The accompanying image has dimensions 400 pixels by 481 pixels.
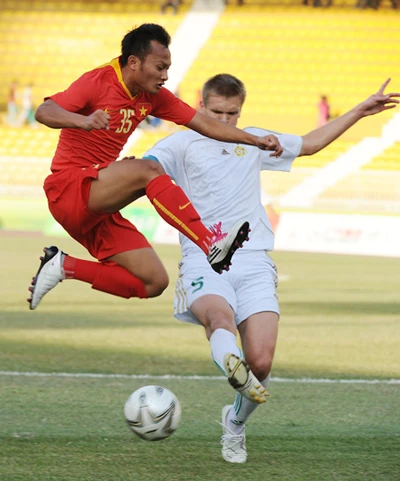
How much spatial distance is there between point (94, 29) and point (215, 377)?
28.8m

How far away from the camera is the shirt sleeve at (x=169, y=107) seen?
5730 mm

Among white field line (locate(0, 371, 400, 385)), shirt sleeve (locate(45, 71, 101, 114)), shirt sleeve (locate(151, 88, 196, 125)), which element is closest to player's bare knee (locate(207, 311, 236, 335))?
shirt sleeve (locate(151, 88, 196, 125))

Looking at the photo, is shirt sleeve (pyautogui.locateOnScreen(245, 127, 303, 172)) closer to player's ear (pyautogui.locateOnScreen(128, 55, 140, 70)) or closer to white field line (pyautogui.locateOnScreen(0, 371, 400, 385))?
player's ear (pyautogui.locateOnScreen(128, 55, 140, 70))

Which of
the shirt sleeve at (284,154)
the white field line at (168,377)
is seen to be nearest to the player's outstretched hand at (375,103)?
the shirt sleeve at (284,154)

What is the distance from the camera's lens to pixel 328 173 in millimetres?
28203

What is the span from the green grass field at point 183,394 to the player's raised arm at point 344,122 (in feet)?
5.59

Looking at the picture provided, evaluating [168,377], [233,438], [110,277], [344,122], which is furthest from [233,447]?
[168,377]

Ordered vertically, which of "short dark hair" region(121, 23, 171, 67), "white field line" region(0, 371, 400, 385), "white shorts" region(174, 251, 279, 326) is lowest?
"white field line" region(0, 371, 400, 385)

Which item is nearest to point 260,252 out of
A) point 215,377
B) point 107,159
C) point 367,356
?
point 107,159

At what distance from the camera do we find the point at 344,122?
232 inches

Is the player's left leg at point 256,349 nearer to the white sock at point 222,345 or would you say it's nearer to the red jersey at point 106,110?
the white sock at point 222,345

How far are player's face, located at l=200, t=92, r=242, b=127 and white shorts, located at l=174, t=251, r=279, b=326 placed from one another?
2.56 ft

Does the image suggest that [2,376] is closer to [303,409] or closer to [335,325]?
[303,409]

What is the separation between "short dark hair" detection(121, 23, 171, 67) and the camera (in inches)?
212
